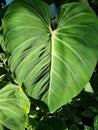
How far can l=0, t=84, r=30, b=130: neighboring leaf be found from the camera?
54.9 inches

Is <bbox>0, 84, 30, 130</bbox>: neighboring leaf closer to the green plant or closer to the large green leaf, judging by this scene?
the green plant

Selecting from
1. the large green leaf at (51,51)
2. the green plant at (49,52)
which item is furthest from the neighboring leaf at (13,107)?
the large green leaf at (51,51)

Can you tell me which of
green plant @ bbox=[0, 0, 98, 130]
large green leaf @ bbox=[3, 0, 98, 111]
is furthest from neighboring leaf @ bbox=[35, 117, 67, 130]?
large green leaf @ bbox=[3, 0, 98, 111]

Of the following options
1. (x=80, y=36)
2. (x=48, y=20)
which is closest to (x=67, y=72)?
(x=80, y=36)

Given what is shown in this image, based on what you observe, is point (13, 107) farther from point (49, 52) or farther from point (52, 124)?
point (49, 52)

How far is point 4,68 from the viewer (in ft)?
5.61

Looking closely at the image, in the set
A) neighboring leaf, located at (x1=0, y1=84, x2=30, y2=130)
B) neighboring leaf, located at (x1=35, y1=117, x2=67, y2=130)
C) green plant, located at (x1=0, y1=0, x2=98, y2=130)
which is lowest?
neighboring leaf, located at (x1=35, y1=117, x2=67, y2=130)

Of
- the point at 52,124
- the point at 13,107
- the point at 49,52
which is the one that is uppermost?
the point at 49,52

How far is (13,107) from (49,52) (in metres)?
0.29

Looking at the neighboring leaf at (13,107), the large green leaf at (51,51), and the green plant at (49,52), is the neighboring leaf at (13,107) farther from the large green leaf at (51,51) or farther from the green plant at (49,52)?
the large green leaf at (51,51)

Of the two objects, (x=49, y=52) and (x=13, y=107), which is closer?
(x=49, y=52)

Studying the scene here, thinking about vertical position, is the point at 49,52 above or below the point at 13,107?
above

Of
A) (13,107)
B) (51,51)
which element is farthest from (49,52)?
(13,107)

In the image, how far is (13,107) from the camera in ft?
4.80
